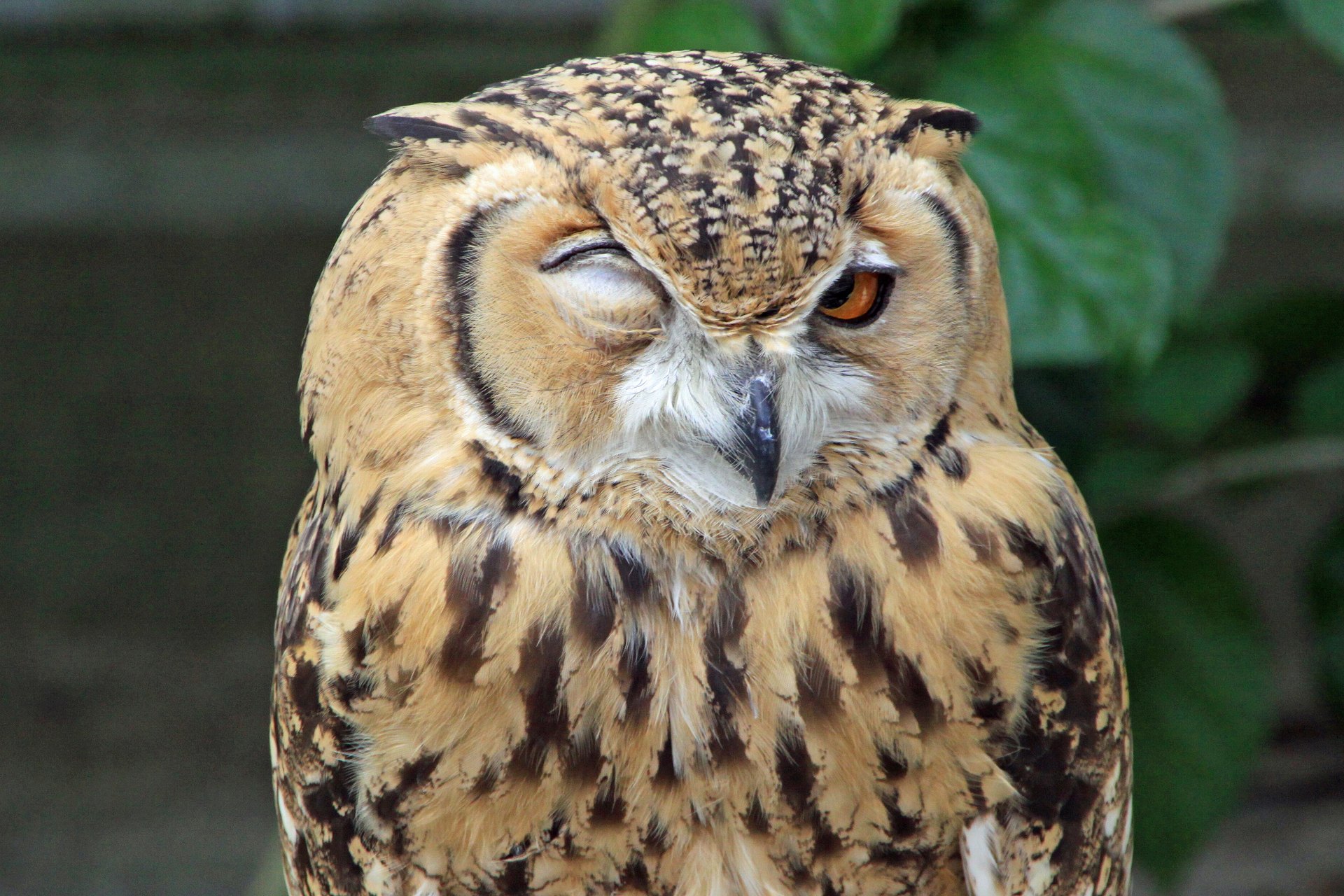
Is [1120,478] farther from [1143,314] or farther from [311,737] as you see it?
[311,737]

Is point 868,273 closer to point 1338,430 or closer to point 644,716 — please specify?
point 644,716

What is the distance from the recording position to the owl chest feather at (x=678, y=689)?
1.05 m

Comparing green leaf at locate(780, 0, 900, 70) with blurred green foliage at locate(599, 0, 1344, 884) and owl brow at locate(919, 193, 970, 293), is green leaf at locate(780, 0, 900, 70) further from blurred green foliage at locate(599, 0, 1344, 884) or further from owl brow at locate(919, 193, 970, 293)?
owl brow at locate(919, 193, 970, 293)

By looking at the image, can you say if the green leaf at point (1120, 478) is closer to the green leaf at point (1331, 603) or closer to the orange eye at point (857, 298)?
the green leaf at point (1331, 603)

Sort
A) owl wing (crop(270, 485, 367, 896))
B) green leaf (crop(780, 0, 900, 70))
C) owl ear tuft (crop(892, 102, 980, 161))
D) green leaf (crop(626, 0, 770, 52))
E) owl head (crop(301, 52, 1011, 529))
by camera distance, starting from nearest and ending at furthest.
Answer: owl head (crop(301, 52, 1011, 529)), owl ear tuft (crop(892, 102, 980, 161)), owl wing (crop(270, 485, 367, 896)), green leaf (crop(780, 0, 900, 70)), green leaf (crop(626, 0, 770, 52))

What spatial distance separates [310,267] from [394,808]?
6.55 feet

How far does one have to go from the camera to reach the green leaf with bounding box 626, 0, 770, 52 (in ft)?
5.13

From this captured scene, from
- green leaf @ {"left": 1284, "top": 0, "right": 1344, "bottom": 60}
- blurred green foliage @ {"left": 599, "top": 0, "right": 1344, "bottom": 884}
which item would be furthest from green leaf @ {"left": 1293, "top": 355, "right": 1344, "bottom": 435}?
green leaf @ {"left": 1284, "top": 0, "right": 1344, "bottom": 60}

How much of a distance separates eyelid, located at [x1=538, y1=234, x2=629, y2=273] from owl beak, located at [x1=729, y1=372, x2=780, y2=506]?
139mm

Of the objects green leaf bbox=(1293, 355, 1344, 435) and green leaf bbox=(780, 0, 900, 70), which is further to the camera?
green leaf bbox=(1293, 355, 1344, 435)

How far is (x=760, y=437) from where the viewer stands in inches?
38.4

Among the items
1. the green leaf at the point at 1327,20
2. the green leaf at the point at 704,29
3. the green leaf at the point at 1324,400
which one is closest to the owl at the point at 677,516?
the green leaf at the point at 704,29

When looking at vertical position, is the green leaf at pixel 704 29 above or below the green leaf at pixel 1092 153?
above

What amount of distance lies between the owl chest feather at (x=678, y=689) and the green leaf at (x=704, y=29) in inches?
28.1
